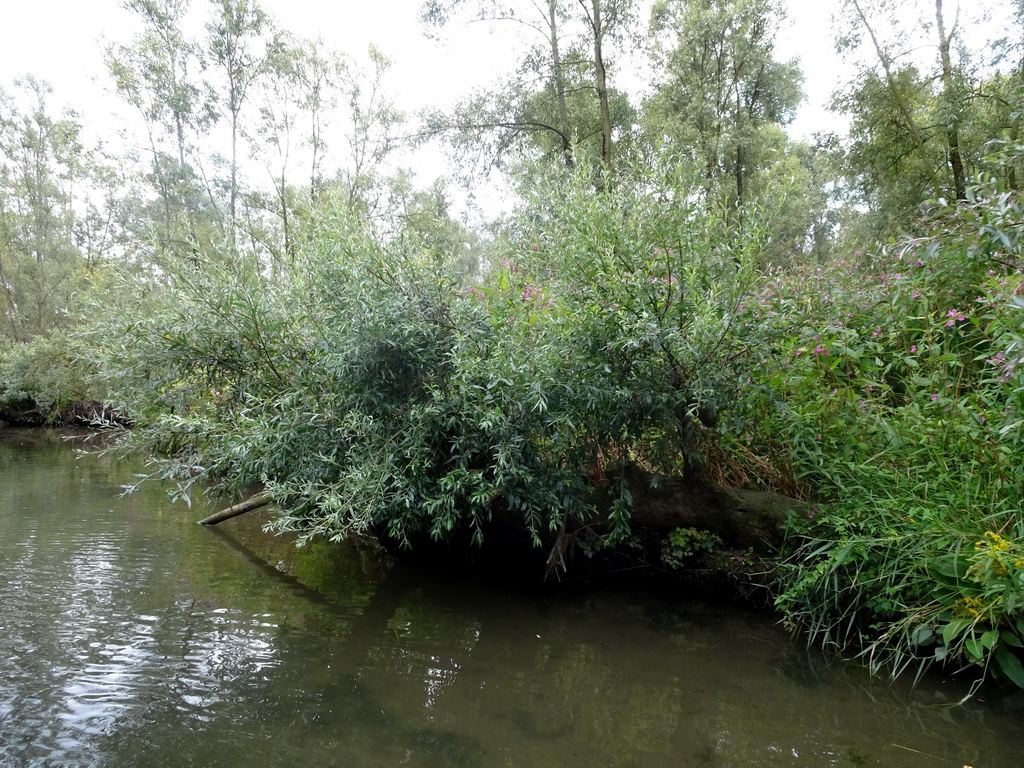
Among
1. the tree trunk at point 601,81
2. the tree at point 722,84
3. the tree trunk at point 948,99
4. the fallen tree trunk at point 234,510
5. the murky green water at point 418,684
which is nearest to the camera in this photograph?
the murky green water at point 418,684

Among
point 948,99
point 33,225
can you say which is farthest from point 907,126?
point 33,225

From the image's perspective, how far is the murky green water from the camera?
3461 mm

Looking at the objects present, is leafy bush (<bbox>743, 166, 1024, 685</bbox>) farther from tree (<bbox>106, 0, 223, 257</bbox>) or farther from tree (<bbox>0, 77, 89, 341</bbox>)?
tree (<bbox>0, 77, 89, 341</bbox>)

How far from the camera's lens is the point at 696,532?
575 centimetres

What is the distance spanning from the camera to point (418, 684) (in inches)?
166

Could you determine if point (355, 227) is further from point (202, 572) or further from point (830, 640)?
point (830, 640)

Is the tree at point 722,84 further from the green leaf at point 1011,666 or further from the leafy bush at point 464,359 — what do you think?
the green leaf at point 1011,666

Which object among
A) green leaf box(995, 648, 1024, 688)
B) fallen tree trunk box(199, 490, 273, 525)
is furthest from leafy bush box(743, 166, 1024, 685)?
fallen tree trunk box(199, 490, 273, 525)

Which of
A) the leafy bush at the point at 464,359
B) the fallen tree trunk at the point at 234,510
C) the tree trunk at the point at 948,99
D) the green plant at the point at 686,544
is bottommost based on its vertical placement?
the green plant at the point at 686,544

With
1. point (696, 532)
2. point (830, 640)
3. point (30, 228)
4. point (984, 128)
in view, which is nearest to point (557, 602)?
point (696, 532)

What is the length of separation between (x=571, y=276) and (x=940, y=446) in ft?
9.92

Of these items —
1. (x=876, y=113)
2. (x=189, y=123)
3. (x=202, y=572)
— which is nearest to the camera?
(x=202, y=572)

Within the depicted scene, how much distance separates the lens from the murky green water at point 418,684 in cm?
346

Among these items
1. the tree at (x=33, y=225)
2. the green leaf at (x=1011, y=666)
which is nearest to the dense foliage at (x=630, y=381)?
the green leaf at (x=1011, y=666)
